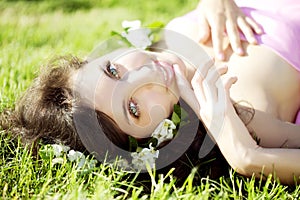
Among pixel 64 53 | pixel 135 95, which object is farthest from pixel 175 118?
pixel 64 53

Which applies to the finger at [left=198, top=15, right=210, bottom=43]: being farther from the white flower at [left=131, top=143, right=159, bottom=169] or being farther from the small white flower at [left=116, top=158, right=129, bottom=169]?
the small white flower at [left=116, top=158, right=129, bottom=169]

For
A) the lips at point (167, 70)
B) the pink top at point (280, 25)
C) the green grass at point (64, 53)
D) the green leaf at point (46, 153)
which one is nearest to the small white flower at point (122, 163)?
the green grass at point (64, 53)

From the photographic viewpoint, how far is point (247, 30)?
257cm

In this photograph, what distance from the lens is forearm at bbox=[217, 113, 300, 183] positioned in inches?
87.0

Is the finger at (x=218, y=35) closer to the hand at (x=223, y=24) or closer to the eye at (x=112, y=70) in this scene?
the hand at (x=223, y=24)

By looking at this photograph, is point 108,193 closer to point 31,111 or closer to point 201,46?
point 31,111

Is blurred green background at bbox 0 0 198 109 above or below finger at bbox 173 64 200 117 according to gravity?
below

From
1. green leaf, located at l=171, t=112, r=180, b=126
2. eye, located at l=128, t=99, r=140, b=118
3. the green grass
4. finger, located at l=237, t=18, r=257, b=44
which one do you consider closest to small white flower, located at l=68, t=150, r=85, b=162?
the green grass

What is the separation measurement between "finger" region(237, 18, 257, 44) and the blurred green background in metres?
1.01

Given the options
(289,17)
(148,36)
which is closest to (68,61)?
(148,36)

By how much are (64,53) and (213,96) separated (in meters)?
1.25

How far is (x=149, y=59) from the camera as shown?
8.21ft

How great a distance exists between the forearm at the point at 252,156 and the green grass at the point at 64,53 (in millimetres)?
44

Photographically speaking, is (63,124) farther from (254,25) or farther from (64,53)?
(64,53)
